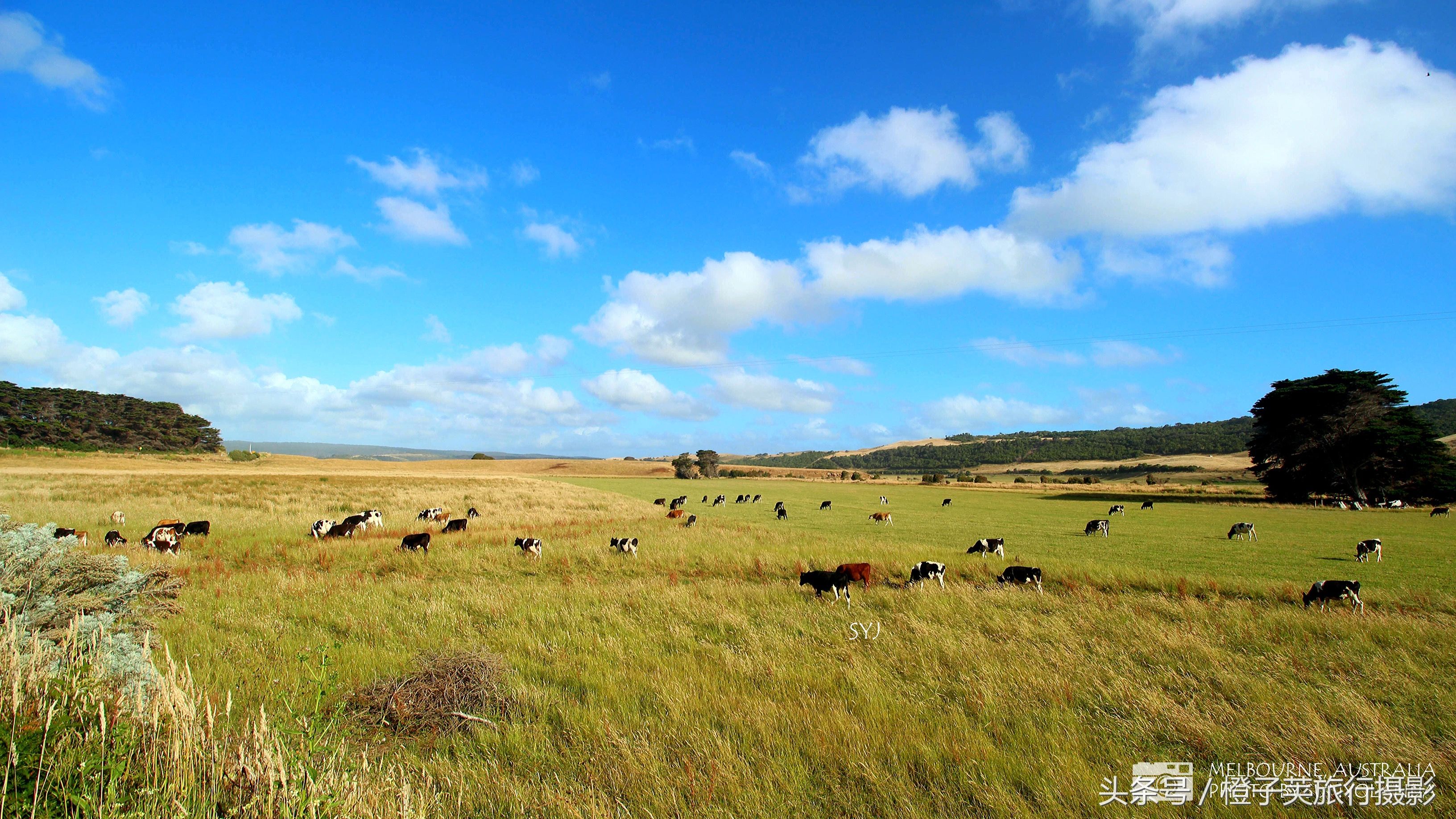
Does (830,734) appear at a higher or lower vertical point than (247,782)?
lower

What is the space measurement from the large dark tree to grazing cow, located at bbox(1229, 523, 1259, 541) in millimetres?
34854

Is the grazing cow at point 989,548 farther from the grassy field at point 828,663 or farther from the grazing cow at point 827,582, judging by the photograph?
the grazing cow at point 827,582

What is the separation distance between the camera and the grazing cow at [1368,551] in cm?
1862

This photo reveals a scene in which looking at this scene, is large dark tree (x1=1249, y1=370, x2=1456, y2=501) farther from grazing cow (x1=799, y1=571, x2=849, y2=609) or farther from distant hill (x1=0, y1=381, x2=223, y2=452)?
distant hill (x1=0, y1=381, x2=223, y2=452)

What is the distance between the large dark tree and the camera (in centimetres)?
4806

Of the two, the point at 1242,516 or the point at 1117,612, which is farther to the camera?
the point at 1242,516

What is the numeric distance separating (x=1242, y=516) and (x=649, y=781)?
46.1 meters

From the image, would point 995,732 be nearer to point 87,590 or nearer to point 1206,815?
point 1206,815

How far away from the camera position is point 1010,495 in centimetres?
6078

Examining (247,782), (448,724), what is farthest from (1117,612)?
(247,782)

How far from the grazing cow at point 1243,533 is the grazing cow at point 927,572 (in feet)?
61.8

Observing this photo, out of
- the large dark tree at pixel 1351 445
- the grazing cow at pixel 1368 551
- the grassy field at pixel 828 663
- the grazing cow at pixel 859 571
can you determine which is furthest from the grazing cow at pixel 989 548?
the large dark tree at pixel 1351 445

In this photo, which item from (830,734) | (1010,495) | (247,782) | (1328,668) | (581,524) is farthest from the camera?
(1010,495)

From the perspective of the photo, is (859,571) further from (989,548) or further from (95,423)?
(95,423)
